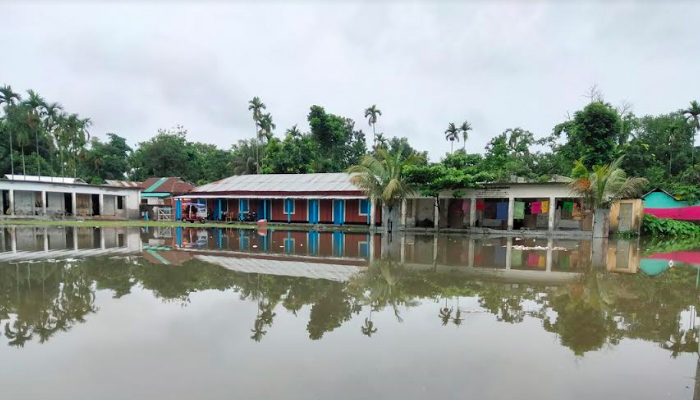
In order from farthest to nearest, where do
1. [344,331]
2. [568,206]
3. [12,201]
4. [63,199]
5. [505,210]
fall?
[63,199], [12,201], [505,210], [568,206], [344,331]

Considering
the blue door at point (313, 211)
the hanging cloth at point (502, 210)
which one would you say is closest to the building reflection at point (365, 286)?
the hanging cloth at point (502, 210)

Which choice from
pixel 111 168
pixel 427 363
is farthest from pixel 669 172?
pixel 111 168

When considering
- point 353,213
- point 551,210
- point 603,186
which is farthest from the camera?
point 353,213

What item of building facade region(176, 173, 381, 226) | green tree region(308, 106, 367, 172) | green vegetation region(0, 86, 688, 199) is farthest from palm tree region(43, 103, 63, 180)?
green tree region(308, 106, 367, 172)

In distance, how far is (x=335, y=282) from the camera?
8.73 m

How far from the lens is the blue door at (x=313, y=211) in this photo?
1125 inches

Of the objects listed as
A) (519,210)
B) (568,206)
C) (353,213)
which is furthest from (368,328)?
(568,206)

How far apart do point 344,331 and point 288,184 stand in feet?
81.7

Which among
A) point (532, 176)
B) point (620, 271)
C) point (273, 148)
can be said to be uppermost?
point (273, 148)

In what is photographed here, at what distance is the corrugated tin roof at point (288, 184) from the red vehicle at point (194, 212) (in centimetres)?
132

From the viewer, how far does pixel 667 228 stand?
70.4ft

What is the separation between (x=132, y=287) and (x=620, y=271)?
11.9 meters

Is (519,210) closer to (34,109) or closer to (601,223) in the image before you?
(601,223)

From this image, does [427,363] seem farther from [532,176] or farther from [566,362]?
[532,176]
